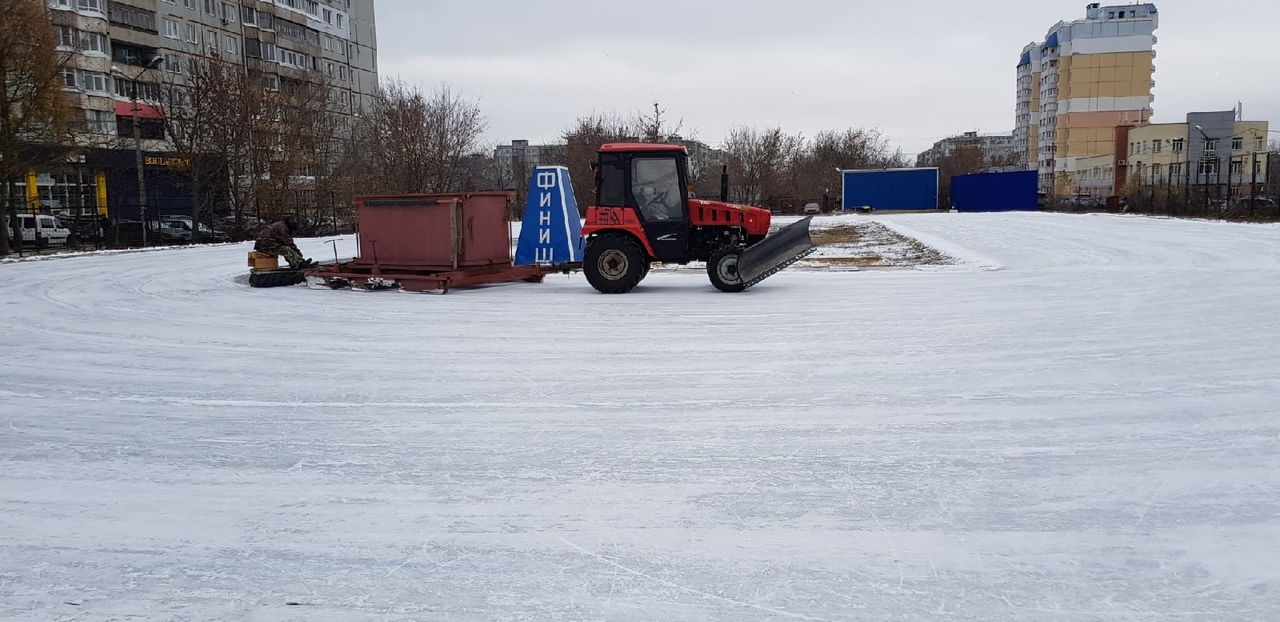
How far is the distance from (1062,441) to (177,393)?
22.6 feet

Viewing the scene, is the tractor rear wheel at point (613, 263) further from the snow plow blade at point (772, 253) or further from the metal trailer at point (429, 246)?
the metal trailer at point (429, 246)

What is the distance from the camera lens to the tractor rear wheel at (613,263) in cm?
1448

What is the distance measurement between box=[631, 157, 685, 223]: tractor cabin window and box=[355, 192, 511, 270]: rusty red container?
129 inches

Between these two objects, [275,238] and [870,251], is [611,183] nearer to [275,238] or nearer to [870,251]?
[275,238]

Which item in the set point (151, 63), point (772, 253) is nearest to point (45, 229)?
point (151, 63)

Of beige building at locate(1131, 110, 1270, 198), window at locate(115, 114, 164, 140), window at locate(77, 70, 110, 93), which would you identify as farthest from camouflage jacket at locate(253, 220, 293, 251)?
window at locate(77, 70, 110, 93)

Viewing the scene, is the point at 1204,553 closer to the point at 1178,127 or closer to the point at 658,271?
the point at 658,271

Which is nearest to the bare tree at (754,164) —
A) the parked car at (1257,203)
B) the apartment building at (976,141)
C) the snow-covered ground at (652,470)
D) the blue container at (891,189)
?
the blue container at (891,189)

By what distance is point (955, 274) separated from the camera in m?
17.0

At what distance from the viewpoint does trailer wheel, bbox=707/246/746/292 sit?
1422cm

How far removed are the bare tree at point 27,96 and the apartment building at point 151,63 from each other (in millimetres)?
2080

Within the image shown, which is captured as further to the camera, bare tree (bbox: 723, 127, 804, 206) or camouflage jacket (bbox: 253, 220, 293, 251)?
bare tree (bbox: 723, 127, 804, 206)

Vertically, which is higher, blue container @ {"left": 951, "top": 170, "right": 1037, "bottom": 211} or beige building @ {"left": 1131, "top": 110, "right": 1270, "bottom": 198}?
beige building @ {"left": 1131, "top": 110, "right": 1270, "bottom": 198}

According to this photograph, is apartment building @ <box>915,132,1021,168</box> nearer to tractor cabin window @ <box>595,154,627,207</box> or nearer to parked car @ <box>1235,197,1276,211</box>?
parked car @ <box>1235,197,1276,211</box>
